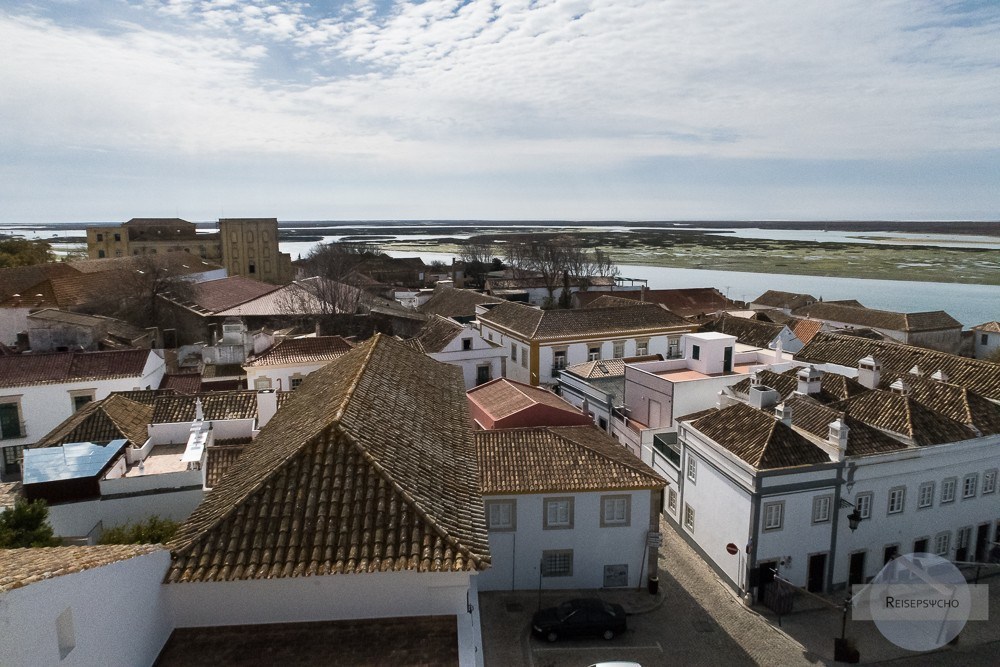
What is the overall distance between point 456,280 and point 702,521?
5411 centimetres

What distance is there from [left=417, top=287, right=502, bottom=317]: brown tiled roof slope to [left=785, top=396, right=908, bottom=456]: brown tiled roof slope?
28.4 m

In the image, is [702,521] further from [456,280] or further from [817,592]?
[456,280]

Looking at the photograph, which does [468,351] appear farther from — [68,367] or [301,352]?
[68,367]

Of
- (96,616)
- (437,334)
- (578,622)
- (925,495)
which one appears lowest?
(578,622)

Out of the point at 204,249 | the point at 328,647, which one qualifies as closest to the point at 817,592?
the point at 328,647

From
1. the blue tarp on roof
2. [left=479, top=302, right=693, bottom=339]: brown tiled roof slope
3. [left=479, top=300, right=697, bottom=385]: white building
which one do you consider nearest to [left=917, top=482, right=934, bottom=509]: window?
[left=479, top=300, right=697, bottom=385]: white building

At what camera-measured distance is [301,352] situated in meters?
25.0

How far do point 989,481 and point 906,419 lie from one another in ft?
10.6

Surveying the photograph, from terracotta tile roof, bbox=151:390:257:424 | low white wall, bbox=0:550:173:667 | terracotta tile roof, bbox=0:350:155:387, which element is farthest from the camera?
terracotta tile roof, bbox=0:350:155:387

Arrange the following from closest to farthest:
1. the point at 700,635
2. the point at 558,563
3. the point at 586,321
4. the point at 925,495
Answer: the point at 700,635, the point at 558,563, the point at 925,495, the point at 586,321

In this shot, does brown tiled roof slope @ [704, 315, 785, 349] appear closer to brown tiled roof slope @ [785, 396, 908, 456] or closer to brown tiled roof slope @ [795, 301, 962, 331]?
brown tiled roof slope @ [795, 301, 962, 331]

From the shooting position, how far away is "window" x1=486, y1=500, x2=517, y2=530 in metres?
14.9

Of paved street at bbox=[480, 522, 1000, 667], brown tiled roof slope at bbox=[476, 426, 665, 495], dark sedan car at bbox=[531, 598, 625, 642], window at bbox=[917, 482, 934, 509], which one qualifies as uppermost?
brown tiled roof slope at bbox=[476, 426, 665, 495]

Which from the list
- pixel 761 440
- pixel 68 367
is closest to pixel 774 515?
pixel 761 440
